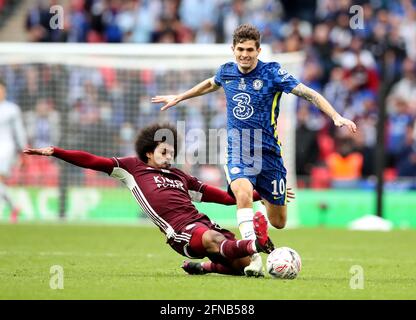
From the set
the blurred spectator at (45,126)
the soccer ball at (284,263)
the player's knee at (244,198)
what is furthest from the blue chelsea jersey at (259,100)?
the blurred spectator at (45,126)

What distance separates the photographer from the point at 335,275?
9781mm

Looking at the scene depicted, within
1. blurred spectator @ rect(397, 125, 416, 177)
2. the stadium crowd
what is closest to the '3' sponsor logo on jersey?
the stadium crowd

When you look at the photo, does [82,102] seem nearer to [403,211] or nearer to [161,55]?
[161,55]

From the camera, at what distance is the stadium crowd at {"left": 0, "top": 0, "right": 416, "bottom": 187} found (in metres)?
19.0

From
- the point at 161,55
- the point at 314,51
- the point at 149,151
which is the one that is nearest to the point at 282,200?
the point at 149,151

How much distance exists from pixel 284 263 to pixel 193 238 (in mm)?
837

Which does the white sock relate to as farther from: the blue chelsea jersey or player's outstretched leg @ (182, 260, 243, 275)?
the blue chelsea jersey

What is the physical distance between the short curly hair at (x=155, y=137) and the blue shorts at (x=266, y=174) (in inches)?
23.8

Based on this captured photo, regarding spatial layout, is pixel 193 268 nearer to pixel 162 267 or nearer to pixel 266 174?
pixel 162 267

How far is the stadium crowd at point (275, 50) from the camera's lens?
749 inches

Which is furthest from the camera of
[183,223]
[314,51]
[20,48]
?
[314,51]

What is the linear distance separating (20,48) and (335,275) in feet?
32.9

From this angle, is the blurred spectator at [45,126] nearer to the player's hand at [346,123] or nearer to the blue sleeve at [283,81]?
the blue sleeve at [283,81]

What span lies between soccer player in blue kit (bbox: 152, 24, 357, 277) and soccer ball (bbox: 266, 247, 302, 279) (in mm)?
651
